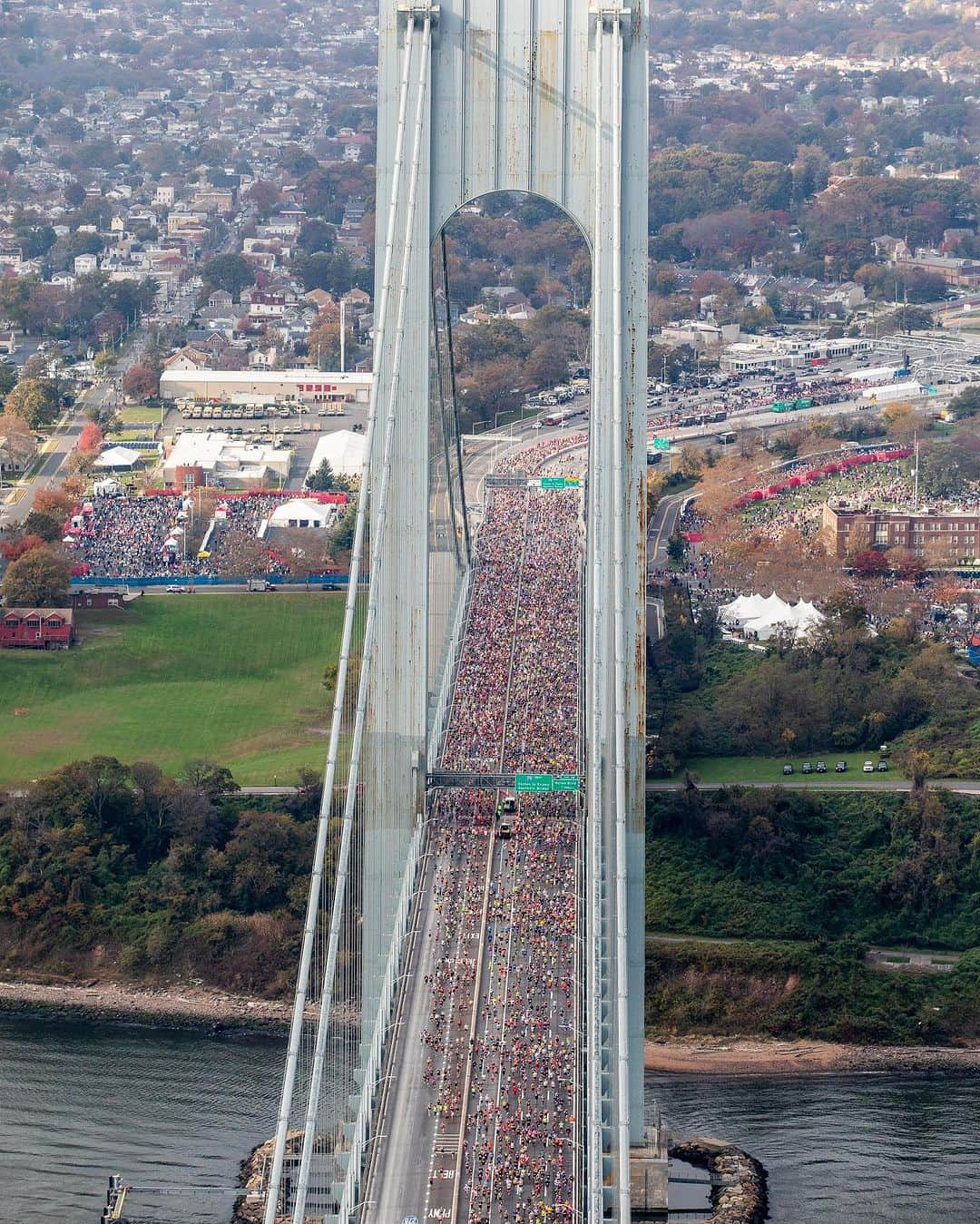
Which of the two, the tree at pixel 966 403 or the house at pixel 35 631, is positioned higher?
the tree at pixel 966 403

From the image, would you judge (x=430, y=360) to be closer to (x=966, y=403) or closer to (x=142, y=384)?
(x=142, y=384)

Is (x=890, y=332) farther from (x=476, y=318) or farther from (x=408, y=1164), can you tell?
(x=408, y=1164)

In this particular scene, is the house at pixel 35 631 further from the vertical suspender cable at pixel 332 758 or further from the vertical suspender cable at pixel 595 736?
the vertical suspender cable at pixel 332 758

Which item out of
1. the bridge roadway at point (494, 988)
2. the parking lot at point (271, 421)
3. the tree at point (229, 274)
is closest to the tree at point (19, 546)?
the parking lot at point (271, 421)

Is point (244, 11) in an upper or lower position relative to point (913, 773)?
upper

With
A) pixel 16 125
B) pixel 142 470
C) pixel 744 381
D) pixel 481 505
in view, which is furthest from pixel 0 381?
pixel 16 125

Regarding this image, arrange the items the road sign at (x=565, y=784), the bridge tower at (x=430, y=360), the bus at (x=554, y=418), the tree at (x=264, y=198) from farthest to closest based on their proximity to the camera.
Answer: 1. the tree at (x=264, y=198)
2. the bus at (x=554, y=418)
3. the road sign at (x=565, y=784)
4. the bridge tower at (x=430, y=360)
